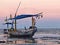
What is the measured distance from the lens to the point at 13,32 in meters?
89.8

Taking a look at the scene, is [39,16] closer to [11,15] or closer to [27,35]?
[27,35]

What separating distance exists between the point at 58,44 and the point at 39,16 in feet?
69.6

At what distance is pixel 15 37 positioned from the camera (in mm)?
88875

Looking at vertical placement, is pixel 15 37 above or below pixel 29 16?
below

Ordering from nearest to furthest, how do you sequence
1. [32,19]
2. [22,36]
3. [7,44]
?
[7,44] → [32,19] → [22,36]

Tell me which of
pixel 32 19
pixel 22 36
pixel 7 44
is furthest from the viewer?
pixel 22 36

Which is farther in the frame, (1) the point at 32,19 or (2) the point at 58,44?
(1) the point at 32,19

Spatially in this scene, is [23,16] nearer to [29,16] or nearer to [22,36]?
[29,16]

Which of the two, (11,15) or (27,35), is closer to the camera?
(27,35)

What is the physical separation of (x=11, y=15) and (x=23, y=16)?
35.8 feet

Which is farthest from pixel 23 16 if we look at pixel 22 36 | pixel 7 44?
pixel 7 44

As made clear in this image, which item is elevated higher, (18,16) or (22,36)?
(18,16)

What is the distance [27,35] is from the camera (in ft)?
290

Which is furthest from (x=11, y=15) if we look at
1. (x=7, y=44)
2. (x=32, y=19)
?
(x=7, y=44)
